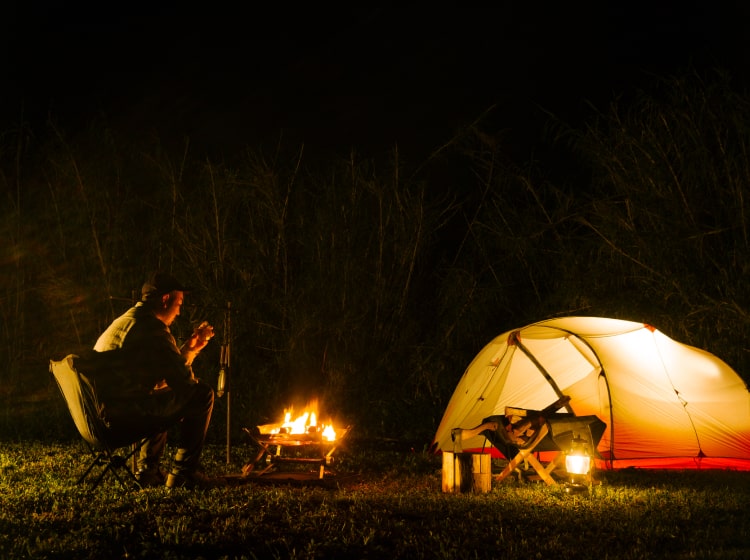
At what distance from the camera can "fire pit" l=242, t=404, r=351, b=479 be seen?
195 inches

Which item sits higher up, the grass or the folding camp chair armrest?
the folding camp chair armrest

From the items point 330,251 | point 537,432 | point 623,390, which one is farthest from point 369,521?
point 330,251

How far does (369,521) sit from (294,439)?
4.23 feet

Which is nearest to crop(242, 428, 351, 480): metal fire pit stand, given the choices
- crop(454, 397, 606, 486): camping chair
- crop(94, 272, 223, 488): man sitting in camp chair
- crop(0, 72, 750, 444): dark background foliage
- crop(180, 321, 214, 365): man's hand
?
crop(94, 272, 223, 488): man sitting in camp chair

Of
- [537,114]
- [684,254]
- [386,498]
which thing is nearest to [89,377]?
[386,498]

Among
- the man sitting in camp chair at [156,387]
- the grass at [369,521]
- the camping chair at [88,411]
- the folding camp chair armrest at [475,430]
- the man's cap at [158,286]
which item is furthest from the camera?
the folding camp chair armrest at [475,430]

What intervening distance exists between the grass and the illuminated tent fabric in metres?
0.35

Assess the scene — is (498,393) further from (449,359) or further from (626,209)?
(626,209)

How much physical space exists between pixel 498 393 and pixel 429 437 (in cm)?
123

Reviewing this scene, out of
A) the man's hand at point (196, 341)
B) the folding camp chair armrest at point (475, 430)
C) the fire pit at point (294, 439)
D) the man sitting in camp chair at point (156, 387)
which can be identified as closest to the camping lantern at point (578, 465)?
the folding camp chair armrest at point (475, 430)

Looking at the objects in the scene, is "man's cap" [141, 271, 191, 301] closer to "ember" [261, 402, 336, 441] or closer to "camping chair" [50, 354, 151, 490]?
"camping chair" [50, 354, 151, 490]

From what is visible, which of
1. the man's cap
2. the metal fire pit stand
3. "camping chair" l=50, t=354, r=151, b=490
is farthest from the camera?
the metal fire pit stand

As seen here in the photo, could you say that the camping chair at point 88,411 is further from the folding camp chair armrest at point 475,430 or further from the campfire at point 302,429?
the folding camp chair armrest at point 475,430

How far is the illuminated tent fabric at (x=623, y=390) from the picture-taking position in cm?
547
